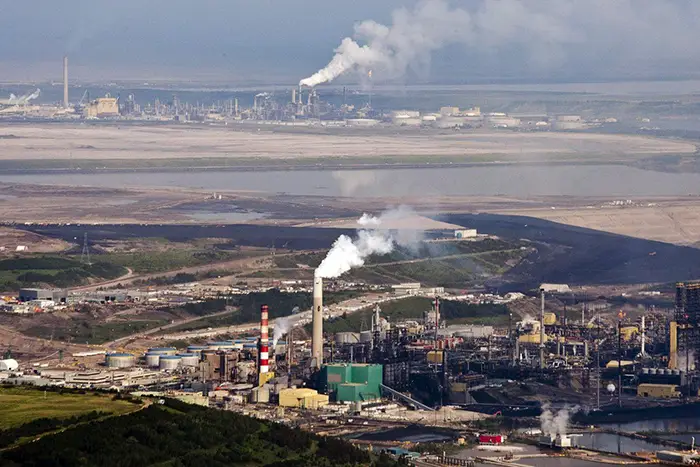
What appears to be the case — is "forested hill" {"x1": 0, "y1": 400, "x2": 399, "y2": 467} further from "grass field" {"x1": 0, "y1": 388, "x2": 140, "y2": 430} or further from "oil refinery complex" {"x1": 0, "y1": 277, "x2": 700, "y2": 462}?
"oil refinery complex" {"x1": 0, "y1": 277, "x2": 700, "y2": 462}

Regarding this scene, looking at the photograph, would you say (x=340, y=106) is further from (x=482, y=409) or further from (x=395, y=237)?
(x=482, y=409)

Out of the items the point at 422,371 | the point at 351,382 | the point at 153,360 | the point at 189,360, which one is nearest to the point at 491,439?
the point at 351,382

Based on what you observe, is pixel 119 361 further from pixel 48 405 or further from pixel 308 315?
pixel 48 405

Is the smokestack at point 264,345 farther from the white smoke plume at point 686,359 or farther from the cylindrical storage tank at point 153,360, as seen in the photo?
the white smoke plume at point 686,359

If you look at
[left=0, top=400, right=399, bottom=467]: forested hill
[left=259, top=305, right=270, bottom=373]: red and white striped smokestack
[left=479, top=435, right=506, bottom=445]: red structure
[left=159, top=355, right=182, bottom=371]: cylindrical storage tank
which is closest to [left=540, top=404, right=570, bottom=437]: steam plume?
[left=479, top=435, right=506, bottom=445]: red structure

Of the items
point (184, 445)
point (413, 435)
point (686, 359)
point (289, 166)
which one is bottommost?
point (413, 435)

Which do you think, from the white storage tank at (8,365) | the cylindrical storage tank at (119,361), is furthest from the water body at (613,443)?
the white storage tank at (8,365)

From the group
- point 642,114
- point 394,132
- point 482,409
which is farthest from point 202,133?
point 482,409

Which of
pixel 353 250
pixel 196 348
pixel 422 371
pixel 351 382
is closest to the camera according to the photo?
pixel 351 382
